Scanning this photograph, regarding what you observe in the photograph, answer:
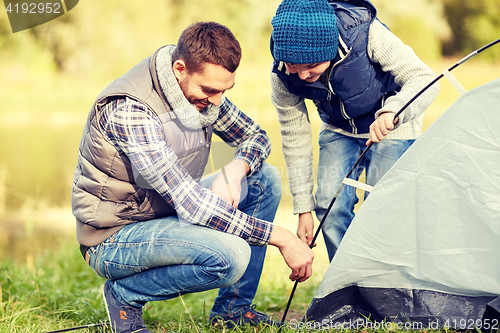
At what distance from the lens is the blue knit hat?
1.55 metres

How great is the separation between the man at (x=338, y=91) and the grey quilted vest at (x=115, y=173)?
49cm

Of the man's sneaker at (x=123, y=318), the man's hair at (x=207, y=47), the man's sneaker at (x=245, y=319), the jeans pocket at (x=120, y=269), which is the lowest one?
the man's sneaker at (x=245, y=319)

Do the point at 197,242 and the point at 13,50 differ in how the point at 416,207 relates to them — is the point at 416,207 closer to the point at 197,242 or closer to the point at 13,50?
the point at 197,242

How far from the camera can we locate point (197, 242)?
1.58m

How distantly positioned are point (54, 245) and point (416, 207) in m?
3.52

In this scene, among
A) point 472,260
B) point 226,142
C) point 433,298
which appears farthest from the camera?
point 226,142

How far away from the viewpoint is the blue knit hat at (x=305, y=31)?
5.08 ft

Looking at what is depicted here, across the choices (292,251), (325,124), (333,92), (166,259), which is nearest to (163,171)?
(166,259)

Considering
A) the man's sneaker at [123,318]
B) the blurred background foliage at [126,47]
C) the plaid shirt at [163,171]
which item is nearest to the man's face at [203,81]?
the plaid shirt at [163,171]

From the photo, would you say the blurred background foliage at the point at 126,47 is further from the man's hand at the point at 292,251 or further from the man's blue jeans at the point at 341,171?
the man's hand at the point at 292,251

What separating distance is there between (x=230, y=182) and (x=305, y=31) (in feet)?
2.24

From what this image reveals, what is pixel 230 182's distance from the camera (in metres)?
1.83

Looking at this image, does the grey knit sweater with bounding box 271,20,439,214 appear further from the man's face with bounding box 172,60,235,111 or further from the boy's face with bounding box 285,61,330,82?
the man's face with bounding box 172,60,235,111

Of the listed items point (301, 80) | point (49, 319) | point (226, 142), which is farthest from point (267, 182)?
point (49, 319)
